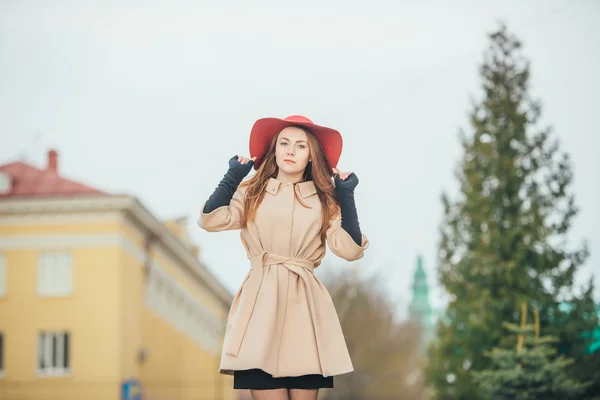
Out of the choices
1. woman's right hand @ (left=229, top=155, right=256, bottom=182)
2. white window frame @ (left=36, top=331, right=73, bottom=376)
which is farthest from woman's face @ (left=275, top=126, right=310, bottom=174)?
white window frame @ (left=36, top=331, right=73, bottom=376)

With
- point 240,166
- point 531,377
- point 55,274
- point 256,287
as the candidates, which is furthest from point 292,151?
point 55,274

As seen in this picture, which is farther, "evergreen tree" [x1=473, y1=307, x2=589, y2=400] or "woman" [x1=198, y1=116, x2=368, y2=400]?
"evergreen tree" [x1=473, y1=307, x2=589, y2=400]

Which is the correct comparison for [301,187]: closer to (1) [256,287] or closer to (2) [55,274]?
(1) [256,287]

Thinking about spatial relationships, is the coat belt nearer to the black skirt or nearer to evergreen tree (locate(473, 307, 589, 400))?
the black skirt

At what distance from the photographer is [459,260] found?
89.4 feet

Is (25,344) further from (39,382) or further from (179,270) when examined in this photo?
(179,270)

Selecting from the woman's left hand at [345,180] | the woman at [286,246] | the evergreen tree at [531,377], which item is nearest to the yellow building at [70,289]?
the evergreen tree at [531,377]

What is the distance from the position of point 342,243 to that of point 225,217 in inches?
23.7

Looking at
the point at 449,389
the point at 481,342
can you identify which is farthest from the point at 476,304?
the point at 449,389

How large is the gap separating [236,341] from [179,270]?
46.6m

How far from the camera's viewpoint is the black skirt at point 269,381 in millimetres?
5129

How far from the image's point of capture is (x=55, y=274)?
129 ft

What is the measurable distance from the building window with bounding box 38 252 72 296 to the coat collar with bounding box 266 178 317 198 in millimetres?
34653

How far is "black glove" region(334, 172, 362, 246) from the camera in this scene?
5414mm
